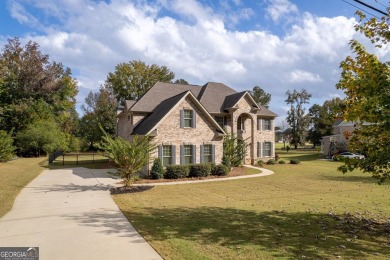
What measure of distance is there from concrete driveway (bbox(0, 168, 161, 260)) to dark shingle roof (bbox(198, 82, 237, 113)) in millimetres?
18142

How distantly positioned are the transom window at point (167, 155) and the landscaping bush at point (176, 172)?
806mm

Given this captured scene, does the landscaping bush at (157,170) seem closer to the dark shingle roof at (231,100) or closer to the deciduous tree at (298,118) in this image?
the dark shingle roof at (231,100)

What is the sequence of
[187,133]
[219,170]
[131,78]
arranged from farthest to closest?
[131,78] < [219,170] < [187,133]

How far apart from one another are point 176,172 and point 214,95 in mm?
14030

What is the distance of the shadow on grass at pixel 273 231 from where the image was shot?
23.7ft

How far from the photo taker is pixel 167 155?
22375 mm

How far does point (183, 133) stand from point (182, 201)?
32.1ft

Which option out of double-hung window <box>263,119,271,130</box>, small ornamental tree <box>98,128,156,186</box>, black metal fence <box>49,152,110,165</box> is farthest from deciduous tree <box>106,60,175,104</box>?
small ornamental tree <box>98,128,156,186</box>

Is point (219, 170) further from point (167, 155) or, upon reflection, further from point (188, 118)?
point (188, 118)

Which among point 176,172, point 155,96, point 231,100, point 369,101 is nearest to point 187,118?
point 176,172

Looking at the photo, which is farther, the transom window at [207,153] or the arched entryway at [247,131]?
the arched entryway at [247,131]

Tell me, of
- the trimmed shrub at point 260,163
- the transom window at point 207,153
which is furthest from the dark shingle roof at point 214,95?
the trimmed shrub at point 260,163

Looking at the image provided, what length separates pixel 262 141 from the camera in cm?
3384

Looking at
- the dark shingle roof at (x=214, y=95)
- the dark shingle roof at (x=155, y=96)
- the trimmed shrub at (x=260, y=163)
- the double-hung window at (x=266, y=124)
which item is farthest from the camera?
the double-hung window at (x=266, y=124)
